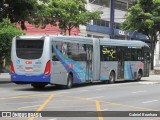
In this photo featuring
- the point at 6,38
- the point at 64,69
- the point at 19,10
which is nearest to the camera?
the point at 64,69

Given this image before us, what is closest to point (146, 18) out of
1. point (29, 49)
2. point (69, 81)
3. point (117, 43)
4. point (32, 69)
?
point (117, 43)

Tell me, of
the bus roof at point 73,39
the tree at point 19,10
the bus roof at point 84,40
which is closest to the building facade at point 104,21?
the bus roof at point 84,40

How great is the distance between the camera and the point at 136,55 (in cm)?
3472

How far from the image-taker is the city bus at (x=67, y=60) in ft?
76.9

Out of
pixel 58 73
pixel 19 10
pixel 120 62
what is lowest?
pixel 120 62

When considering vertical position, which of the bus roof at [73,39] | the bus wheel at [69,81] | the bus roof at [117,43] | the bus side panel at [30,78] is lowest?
the bus wheel at [69,81]

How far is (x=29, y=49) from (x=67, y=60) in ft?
8.32

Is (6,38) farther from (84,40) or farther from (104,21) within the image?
(104,21)

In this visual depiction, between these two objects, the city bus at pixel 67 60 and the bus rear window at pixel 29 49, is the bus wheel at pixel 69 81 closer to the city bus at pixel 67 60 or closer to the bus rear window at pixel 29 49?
Result: the city bus at pixel 67 60

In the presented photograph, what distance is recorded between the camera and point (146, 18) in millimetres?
49344

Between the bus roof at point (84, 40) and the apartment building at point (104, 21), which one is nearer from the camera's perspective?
the bus roof at point (84, 40)

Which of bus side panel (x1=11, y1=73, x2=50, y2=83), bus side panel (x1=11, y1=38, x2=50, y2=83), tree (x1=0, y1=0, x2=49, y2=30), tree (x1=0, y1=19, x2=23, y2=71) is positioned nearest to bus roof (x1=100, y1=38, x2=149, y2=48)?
tree (x1=0, y1=0, x2=49, y2=30)

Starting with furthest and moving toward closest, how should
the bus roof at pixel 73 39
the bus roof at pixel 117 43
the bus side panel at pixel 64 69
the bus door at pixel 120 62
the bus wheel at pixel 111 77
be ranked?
the bus door at pixel 120 62
the bus wheel at pixel 111 77
the bus roof at pixel 117 43
the bus roof at pixel 73 39
the bus side panel at pixel 64 69

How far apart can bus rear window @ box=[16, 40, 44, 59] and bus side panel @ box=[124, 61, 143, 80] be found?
36.3ft
